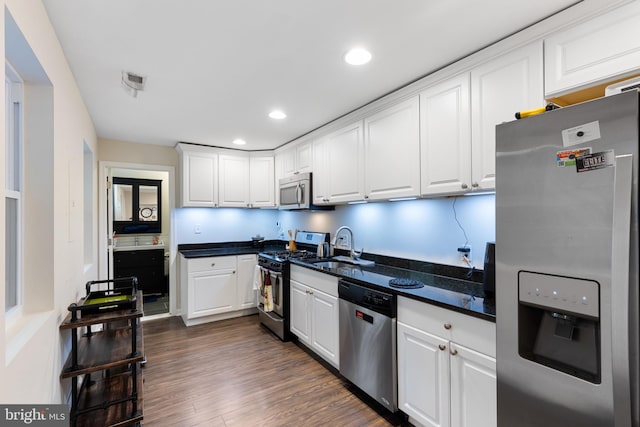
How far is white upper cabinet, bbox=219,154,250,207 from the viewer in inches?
171

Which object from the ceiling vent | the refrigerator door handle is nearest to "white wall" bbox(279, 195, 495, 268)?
the refrigerator door handle

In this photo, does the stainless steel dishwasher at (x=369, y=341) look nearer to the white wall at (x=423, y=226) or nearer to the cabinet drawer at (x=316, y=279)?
the cabinet drawer at (x=316, y=279)

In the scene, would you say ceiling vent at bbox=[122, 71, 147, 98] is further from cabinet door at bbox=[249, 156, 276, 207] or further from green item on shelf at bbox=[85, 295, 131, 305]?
cabinet door at bbox=[249, 156, 276, 207]

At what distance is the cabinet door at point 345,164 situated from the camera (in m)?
2.80

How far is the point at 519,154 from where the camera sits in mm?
1216

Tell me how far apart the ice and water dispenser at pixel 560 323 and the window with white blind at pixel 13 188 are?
2285mm

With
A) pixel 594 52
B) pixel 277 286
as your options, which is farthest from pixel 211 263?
pixel 594 52

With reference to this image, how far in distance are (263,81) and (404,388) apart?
2.38m

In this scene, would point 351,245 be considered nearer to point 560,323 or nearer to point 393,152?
point 393,152

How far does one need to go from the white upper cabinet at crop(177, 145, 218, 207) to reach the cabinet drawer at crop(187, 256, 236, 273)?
776 mm

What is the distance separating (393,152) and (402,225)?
70 cm

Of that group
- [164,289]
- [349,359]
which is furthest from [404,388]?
[164,289]

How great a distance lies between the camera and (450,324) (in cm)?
167

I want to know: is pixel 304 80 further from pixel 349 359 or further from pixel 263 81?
pixel 349 359
